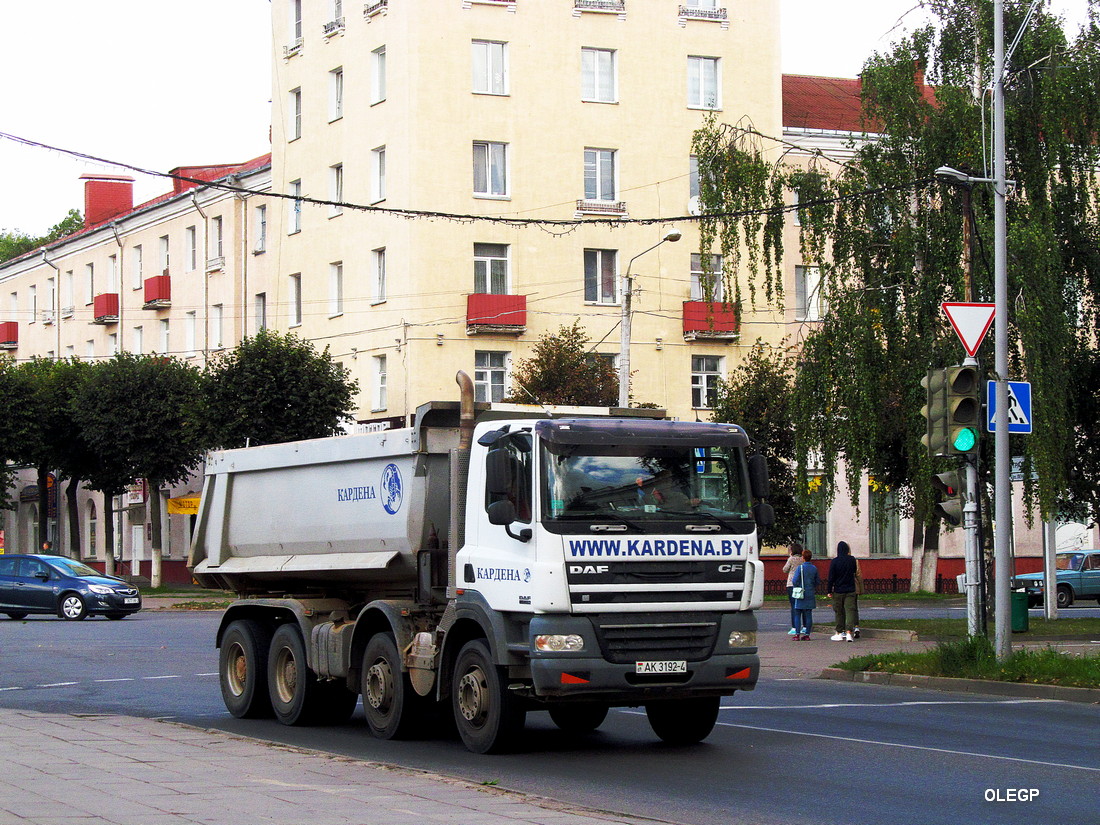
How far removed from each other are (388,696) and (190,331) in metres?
48.1

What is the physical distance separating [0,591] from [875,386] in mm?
21962

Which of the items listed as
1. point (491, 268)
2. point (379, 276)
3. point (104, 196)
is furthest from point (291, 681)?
point (104, 196)

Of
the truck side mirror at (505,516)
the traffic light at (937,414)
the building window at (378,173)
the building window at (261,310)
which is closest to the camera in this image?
the truck side mirror at (505,516)

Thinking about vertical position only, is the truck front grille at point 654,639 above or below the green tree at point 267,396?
below

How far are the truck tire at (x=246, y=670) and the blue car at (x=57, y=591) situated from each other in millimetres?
21283

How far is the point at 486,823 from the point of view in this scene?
878 centimetres

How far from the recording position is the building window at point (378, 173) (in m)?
50.3

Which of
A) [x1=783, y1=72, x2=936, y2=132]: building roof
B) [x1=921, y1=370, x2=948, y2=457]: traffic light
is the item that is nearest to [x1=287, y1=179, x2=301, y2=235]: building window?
[x1=783, y1=72, x2=936, y2=132]: building roof

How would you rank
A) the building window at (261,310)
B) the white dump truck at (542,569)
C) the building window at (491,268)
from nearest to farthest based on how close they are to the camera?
the white dump truck at (542,569), the building window at (491,268), the building window at (261,310)

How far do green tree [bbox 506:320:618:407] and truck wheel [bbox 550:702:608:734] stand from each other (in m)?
29.9

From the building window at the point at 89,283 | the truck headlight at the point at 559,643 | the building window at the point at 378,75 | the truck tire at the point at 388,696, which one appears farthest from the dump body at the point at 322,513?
the building window at the point at 89,283

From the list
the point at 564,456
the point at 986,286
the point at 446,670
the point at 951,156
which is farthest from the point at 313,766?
the point at 951,156

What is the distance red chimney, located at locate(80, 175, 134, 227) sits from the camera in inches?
2827

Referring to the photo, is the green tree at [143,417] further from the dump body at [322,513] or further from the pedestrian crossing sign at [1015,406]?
the pedestrian crossing sign at [1015,406]
